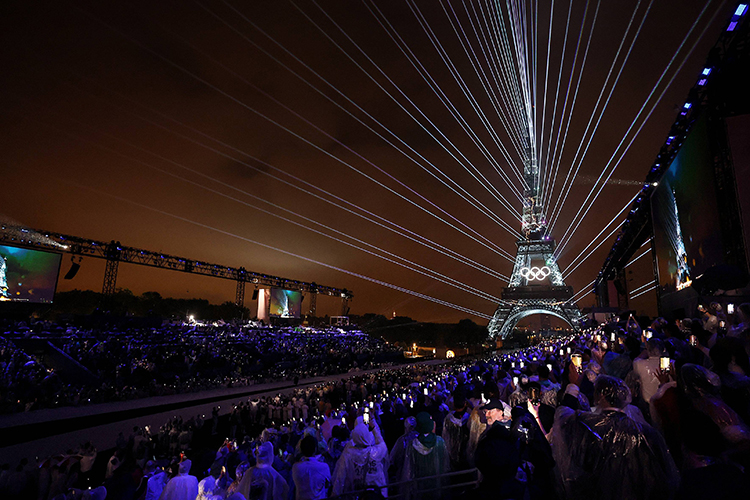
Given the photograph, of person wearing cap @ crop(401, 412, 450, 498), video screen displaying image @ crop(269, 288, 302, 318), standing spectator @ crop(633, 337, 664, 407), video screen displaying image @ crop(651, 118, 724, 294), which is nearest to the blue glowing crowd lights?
video screen displaying image @ crop(651, 118, 724, 294)

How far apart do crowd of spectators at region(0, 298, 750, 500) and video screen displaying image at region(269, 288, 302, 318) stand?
4055 centimetres

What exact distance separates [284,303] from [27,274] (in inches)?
1068

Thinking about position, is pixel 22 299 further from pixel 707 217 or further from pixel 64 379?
pixel 707 217

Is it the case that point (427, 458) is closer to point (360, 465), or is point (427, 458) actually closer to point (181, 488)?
point (360, 465)

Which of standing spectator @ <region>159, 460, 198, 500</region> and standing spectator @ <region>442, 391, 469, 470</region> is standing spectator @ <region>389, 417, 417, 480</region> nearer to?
standing spectator @ <region>442, 391, 469, 470</region>

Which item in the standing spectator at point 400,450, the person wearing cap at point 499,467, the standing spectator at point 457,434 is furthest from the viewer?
the standing spectator at point 457,434

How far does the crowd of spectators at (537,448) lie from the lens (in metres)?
2.85

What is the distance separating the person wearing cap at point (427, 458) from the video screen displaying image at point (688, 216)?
11.7 meters

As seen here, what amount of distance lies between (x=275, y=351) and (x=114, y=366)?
11770mm

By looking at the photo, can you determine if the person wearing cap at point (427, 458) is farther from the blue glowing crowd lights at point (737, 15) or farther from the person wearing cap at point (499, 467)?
the blue glowing crowd lights at point (737, 15)

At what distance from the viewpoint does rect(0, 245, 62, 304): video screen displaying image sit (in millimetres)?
26000

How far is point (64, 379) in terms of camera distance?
19234 millimetres

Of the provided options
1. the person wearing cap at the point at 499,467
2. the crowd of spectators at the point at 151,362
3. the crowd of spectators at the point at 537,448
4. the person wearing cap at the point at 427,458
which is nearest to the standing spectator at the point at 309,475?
the crowd of spectators at the point at 537,448

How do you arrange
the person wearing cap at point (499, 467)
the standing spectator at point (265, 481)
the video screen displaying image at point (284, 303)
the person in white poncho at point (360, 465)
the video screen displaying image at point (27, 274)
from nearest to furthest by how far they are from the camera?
the person wearing cap at point (499, 467) → the standing spectator at point (265, 481) → the person in white poncho at point (360, 465) → the video screen displaying image at point (27, 274) → the video screen displaying image at point (284, 303)
